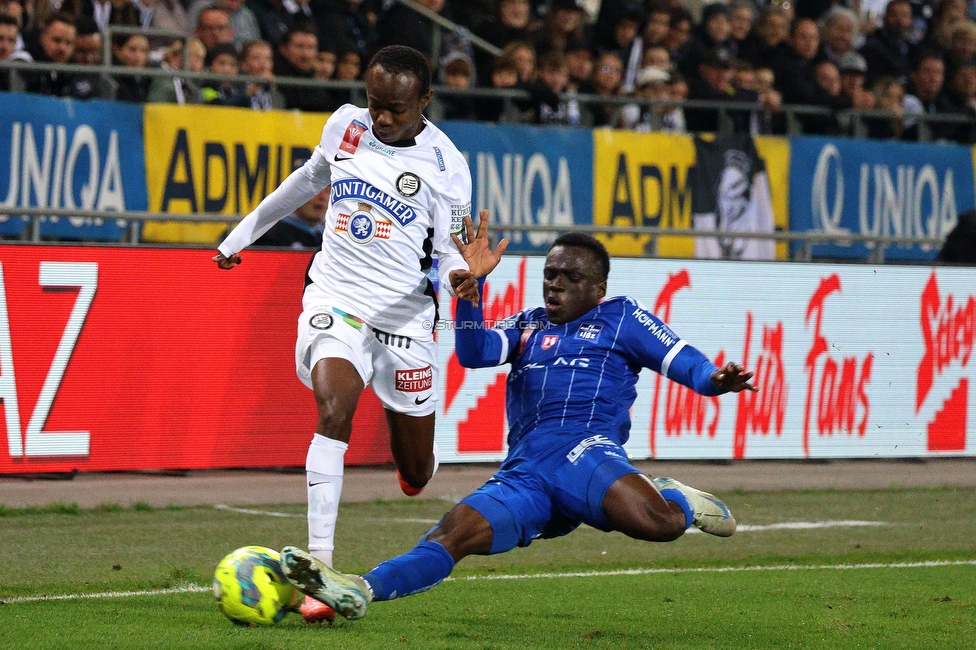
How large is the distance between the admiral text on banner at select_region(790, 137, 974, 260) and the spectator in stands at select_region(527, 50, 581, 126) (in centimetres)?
264

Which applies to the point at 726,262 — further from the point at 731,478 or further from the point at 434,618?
the point at 434,618

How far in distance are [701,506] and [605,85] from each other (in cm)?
883

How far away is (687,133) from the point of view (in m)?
14.2

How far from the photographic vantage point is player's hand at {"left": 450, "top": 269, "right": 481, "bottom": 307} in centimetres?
583

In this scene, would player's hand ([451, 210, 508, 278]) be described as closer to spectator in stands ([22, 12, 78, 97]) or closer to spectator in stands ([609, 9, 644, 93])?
spectator in stands ([22, 12, 78, 97])

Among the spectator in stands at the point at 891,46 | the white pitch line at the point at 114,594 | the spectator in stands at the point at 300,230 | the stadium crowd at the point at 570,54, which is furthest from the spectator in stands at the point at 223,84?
the spectator in stands at the point at 891,46

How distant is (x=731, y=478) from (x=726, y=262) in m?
1.88

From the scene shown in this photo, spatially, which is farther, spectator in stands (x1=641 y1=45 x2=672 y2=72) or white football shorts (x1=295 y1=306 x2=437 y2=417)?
spectator in stands (x1=641 y1=45 x2=672 y2=72)

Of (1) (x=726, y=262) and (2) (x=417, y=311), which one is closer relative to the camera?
(2) (x=417, y=311)

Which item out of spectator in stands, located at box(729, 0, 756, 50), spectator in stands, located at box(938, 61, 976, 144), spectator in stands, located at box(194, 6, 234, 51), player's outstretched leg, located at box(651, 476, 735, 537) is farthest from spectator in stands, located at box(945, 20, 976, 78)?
player's outstretched leg, located at box(651, 476, 735, 537)

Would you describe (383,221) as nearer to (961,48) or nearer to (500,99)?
(500,99)

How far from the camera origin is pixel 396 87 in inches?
255

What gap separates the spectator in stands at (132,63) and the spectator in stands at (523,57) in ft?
11.1

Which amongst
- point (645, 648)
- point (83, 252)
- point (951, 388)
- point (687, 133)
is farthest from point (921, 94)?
point (645, 648)
